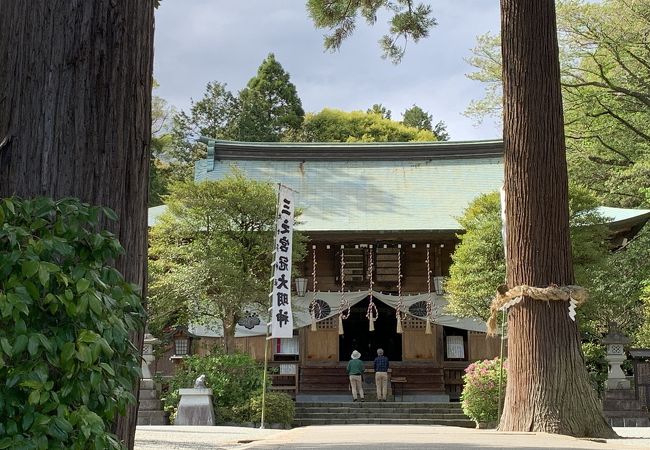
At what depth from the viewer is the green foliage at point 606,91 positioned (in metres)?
18.6

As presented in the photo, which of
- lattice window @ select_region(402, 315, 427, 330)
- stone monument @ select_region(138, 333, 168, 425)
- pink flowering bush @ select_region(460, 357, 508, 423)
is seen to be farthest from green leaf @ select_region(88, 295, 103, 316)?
lattice window @ select_region(402, 315, 427, 330)

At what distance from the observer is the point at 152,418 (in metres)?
14.2

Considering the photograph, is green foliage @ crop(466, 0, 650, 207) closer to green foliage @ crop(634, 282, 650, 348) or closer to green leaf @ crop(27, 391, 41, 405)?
green foliage @ crop(634, 282, 650, 348)

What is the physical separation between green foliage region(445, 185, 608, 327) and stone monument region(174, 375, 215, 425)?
18.0 feet

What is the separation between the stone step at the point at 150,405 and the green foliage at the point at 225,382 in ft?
0.49

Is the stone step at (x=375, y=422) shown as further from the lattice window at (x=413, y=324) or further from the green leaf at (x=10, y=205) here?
the green leaf at (x=10, y=205)

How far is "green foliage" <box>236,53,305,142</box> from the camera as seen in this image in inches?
1401

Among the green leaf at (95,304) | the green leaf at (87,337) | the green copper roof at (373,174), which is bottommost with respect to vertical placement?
the green leaf at (87,337)

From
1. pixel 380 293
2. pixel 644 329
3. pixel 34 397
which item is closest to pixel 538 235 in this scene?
pixel 34 397

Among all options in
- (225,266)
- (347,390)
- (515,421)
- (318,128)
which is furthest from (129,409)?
(318,128)

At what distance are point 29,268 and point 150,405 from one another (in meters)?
12.4

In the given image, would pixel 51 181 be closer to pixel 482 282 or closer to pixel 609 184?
pixel 482 282

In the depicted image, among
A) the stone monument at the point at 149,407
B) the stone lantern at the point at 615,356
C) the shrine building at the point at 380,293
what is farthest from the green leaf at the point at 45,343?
the shrine building at the point at 380,293

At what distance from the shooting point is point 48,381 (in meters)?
2.61
